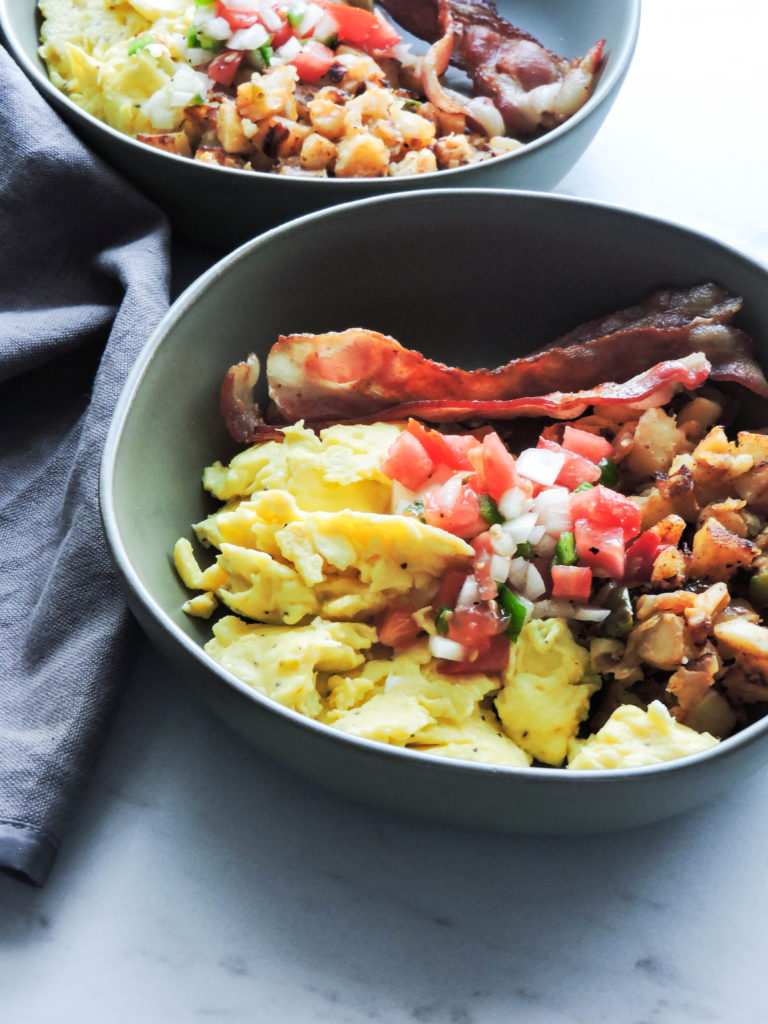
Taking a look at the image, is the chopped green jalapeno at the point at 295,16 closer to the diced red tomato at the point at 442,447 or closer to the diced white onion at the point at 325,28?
the diced white onion at the point at 325,28

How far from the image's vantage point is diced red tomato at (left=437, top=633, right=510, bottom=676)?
1758 millimetres

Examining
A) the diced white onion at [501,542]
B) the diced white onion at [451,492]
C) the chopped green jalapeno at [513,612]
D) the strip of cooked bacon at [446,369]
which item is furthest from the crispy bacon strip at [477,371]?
the chopped green jalapeno at [513,612]

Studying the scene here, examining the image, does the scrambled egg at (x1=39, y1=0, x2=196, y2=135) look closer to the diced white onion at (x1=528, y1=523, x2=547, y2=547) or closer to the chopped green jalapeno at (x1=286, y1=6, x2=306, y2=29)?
the chopped green jalapeno at (x1=286, y1=6, x2=306, y2=29)

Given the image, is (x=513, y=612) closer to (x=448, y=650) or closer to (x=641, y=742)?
(x=448, y=650)

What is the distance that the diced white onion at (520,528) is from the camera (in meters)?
1.83

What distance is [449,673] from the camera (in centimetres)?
176

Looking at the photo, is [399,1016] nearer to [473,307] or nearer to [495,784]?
[495,784]

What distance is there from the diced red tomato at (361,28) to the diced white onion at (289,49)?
153 millimetres

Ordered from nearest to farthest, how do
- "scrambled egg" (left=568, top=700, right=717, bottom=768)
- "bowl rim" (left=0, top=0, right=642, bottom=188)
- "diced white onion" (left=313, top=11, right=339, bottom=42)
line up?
1. "scrambled egg" (left=568, top=700, right=717, bottom=768)
2. "bowl rim" (left=0, top=0, right=642, bottom=188)
3. "diced white onion" (left=313, top=11, right=339, bottom=42)

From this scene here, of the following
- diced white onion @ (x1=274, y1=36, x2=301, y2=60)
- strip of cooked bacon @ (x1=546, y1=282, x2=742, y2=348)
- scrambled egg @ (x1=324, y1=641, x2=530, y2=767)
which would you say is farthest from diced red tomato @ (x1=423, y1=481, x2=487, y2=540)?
diced white onion @ (x1=274, y1=36, x2=301, y2=60)

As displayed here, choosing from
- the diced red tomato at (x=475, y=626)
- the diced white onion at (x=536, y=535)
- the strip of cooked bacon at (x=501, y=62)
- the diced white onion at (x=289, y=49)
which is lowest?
the diced red tomato at (x=475, y=626)

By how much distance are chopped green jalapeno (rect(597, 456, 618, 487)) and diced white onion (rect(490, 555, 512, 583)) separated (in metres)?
0.30

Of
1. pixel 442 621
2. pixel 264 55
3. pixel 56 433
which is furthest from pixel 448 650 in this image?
pixel 264 55

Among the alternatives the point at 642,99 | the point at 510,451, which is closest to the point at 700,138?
the point at 642,99
